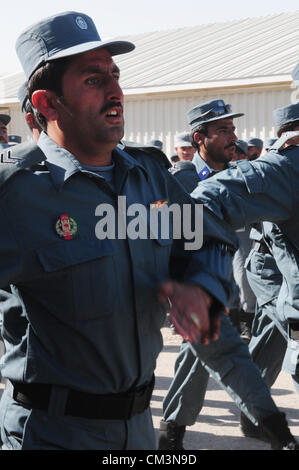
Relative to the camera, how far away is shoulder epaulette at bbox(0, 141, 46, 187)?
2146 millimetres

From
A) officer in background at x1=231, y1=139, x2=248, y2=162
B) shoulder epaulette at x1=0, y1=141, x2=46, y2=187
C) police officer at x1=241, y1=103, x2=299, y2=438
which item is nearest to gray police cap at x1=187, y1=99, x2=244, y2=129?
police officer at x1=241, y1=103, x2=299, y2=438

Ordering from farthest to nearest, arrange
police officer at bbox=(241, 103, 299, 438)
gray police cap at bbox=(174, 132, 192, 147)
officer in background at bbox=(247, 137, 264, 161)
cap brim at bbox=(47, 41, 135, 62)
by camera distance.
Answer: officer in background at bbox=(247, 137, 264, 161) → gray police cap at bbox=(174, 132, 192, 147) → police officer at bbox=(241, 103, 299, 438) → cap brim at bbox=(47, 41, 135, 62)

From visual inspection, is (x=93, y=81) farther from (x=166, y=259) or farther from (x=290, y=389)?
(x=290, y=389)

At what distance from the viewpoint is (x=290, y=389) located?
20.3 feet

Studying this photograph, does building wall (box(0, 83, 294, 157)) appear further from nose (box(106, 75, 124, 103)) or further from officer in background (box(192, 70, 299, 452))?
nose (box(106, 75, 124, 103))

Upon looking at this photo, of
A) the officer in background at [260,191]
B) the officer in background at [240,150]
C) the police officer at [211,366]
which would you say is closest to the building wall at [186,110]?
the officer in background at [240,150]

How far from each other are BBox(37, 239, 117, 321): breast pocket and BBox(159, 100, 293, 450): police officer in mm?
1224

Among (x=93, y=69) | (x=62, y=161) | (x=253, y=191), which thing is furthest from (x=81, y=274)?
(x=253, y=191)

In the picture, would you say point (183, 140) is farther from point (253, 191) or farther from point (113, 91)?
point (113, 91)

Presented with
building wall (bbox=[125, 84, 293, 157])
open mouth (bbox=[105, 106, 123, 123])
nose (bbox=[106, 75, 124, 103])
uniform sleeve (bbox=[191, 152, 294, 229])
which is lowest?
building wall (bbox=[125, 84, 293, 157])

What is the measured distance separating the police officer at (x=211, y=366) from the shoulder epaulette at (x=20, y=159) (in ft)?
5.16

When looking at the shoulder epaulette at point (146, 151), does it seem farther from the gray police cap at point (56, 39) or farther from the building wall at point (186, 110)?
the building wall at point (186, 110)

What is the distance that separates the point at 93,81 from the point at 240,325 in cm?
627

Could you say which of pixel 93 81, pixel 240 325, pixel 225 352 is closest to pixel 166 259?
pixel 93 81
